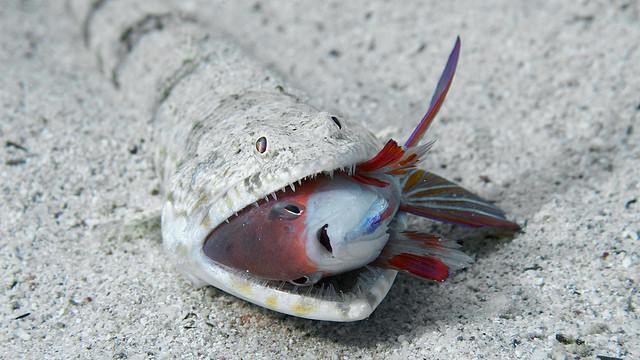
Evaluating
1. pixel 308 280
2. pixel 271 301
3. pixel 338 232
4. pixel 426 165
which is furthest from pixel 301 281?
pixel 426 165

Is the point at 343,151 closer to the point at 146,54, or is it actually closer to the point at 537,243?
the point at 537,243

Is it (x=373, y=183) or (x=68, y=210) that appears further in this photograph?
(x=68, y=210)

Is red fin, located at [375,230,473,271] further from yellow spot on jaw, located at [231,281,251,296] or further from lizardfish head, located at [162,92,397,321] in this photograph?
yellow spot on jaw, located at [231,281,251,296]

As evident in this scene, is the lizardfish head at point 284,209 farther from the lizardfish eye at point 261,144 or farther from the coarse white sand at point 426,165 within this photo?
the coarse white sand at point 426,165

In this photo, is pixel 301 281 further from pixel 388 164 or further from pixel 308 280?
pixel 388 164

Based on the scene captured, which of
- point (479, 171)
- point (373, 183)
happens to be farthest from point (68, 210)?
point (479, 171)

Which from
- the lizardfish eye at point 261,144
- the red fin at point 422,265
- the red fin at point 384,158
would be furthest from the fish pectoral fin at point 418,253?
the lizardfish eye at point 261,144
